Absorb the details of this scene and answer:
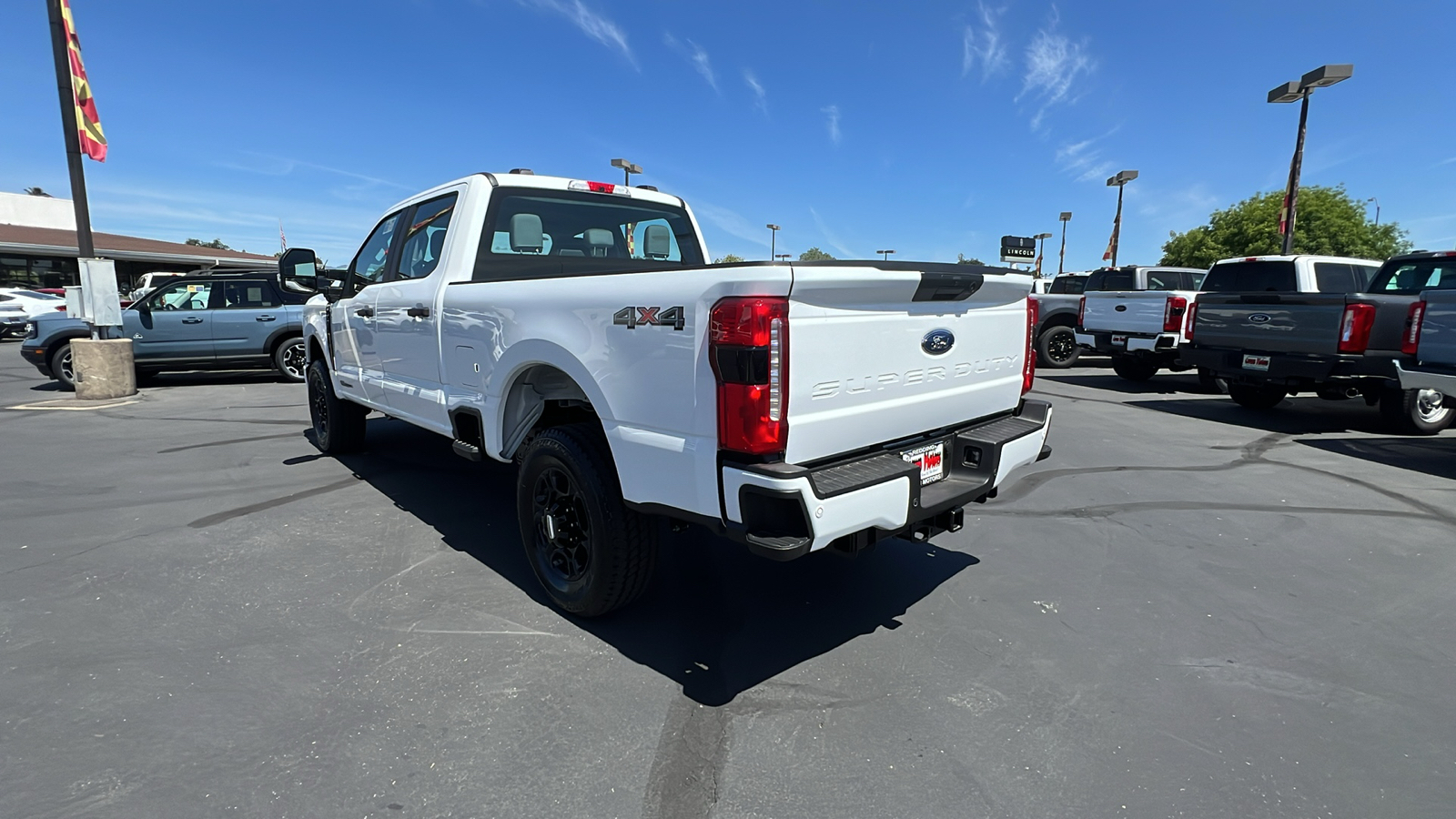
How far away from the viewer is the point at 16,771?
2.26m

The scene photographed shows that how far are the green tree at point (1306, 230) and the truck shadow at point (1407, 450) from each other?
100ft

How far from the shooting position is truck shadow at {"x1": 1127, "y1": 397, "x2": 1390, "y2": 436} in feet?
28.1

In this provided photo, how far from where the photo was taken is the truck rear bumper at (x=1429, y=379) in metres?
6.43

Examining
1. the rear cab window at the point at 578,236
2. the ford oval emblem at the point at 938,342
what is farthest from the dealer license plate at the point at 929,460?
the rear cab window at the point at 578,236

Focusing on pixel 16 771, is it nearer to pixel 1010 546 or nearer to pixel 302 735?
pixel 302 735

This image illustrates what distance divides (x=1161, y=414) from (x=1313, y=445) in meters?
1.98

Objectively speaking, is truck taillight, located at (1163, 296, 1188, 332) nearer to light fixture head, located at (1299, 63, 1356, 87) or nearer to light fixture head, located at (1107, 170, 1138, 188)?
light fixture head, located at (1299, 63, 1356, 87)

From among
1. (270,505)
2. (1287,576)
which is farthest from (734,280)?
(270,505)

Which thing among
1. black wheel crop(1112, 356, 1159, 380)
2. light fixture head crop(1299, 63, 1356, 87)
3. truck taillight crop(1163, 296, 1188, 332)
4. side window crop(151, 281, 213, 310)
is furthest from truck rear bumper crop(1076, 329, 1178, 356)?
side window crop(151, 281, 213, 310)

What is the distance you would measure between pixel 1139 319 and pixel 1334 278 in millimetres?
2454

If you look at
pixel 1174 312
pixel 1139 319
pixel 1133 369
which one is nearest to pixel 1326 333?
pixel 1174 312

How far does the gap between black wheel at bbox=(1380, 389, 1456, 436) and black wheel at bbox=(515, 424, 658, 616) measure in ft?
30.0

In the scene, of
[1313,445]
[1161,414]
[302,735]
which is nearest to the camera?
[302,735]

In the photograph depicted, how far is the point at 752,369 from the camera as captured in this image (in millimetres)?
2326
